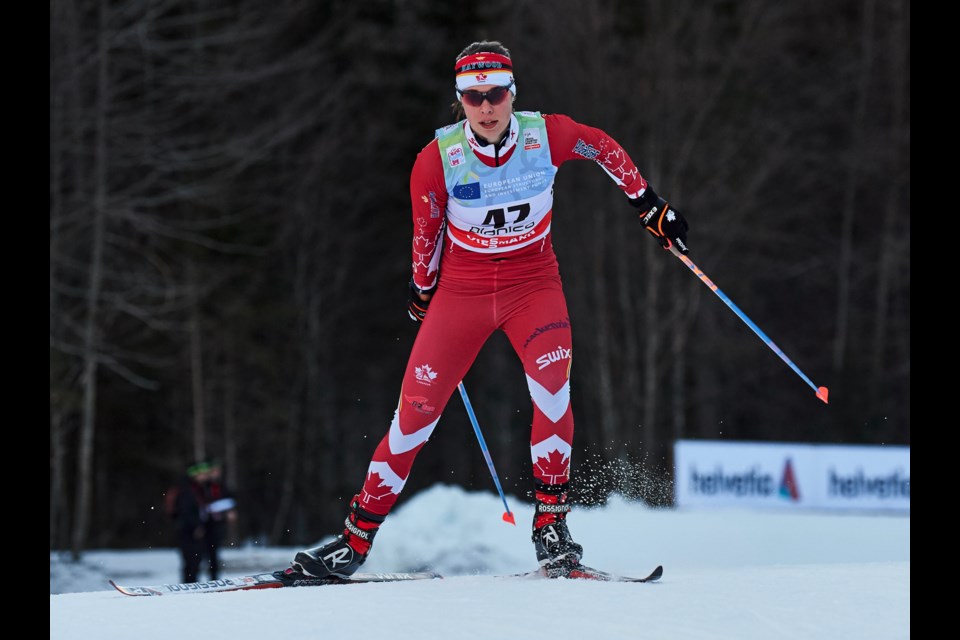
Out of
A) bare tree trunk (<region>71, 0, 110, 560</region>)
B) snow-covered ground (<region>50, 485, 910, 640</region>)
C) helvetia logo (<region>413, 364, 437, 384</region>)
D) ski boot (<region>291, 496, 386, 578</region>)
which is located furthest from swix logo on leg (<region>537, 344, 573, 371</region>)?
bare tree trunk (<region>71, 0, 110, 560</region>)

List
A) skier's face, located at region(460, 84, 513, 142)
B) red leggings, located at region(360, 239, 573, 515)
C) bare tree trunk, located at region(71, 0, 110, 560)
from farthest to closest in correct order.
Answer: bare tree trunk, located at region(71, 0, 110, 560) → red leggings, located at region(360, 239, 573, 515) → skier's face, located at region(460, 84, 513, 142)

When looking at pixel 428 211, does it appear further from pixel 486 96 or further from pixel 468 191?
→ pixel 486 96

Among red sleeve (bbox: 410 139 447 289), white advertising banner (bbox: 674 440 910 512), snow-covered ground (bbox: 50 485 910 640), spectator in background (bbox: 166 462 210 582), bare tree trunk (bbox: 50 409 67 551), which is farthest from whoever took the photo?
bare tree trunk (bbox: 50 409 67 551)

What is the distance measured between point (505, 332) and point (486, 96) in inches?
35.0

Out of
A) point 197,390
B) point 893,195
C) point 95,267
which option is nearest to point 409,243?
point 197,390

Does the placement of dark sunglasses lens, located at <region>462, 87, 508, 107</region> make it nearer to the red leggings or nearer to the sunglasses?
the sunglasses

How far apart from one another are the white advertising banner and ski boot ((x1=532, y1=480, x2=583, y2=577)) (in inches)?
332

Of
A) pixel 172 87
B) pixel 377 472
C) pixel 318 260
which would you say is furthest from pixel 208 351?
pixel 377 472

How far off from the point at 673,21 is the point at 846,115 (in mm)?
5283

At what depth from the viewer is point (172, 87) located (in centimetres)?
1767

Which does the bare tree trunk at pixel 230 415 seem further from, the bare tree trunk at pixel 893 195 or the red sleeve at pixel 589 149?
the red sleeve at pixel 589 149

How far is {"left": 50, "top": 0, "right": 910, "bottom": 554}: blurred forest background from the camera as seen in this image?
1731 cm

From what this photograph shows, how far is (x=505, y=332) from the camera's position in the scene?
4879mm

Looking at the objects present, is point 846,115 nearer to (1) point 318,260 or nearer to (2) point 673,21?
(2) point 673,21
